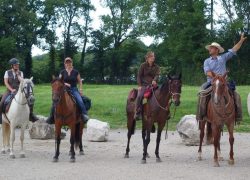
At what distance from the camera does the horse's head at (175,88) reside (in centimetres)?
1319

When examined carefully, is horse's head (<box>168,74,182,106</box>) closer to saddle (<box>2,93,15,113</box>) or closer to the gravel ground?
the gravel ground

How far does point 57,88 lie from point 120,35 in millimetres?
70638

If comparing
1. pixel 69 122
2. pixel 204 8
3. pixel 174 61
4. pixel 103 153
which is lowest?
pixel 103 153

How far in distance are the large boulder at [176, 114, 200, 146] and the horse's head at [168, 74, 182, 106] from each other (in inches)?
160

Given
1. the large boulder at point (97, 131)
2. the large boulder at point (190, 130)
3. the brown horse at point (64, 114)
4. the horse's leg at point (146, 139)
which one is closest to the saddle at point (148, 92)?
the horse's leg at point (146, 139)

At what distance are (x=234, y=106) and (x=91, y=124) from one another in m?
7.33

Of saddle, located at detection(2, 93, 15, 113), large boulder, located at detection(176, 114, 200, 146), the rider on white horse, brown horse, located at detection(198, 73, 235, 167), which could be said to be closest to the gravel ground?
large boulder, located at detection(176, 114, 200, 146)

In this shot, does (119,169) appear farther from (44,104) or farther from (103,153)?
(44,104)

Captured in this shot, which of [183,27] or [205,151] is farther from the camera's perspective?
[183,27]

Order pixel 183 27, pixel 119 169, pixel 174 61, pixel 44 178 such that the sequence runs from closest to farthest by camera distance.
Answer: pixel 44 178, pixel 119 169, pixel 183 27, pixel 174 61

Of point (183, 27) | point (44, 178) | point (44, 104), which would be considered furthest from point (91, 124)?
point (183, 27)

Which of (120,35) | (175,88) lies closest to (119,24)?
(120,35)

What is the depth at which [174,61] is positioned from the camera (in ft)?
215

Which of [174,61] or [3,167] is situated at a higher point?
[174,61]
